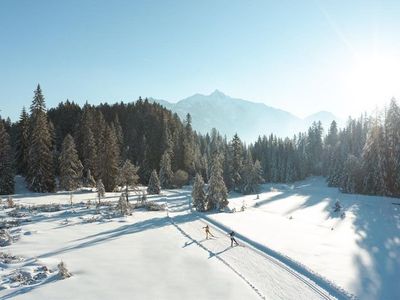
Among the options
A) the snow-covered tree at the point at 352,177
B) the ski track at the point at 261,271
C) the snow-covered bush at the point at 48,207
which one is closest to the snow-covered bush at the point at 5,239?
the snow-covered bush at the point at 48,207

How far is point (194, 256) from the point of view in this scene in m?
27.2

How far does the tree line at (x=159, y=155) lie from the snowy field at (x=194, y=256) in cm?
1355

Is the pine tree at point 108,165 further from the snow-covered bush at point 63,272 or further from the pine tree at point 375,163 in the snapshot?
the snow-covered bush at point 63,272

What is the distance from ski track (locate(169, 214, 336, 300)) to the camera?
20172 mm

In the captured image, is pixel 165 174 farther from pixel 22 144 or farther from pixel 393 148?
pixel 393 148

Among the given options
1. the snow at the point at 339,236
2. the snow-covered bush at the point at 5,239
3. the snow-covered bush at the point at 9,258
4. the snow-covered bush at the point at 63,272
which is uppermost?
the snow-covered bush at the point at 5,239

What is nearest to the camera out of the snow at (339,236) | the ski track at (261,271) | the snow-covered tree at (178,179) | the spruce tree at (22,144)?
the ski track at (261,271)

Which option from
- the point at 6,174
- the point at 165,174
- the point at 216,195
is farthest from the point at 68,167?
the point at 165,174

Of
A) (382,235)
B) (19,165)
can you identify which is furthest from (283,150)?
(382,235)

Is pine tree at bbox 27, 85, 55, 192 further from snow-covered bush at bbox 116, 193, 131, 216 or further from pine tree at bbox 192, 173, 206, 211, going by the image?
pine tree at bbox 192, 173, 206, 211

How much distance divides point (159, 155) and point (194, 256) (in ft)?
271

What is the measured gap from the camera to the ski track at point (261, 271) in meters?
20.2

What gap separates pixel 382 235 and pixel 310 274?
18.7 m

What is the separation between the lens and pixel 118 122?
114 m
